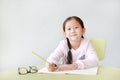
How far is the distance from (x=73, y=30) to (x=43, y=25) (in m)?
0.25

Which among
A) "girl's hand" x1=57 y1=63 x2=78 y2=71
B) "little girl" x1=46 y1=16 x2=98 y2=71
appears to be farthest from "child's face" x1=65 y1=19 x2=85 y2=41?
"girl's hand" x1=57 y1=63 x2=78 y2=71

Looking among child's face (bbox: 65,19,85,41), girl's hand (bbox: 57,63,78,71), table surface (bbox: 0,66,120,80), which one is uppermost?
child's face (bbox: 65,19,85,41)

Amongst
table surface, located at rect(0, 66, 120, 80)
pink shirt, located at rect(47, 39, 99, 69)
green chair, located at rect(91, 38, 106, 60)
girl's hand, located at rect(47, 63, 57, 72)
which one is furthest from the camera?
green chair, located at rect(91, 38, 106, 60)

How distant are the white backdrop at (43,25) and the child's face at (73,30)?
106 millimetres

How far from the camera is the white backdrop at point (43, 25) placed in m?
1.48

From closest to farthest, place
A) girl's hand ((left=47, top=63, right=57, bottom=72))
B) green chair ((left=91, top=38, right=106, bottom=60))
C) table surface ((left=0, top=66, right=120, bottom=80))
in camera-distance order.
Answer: table surface ((left=0, top=66, right=120, bottom=80)), girl's hand ((left=47, top=63, right=57, bottom=72)), green chair ((left=91, top=38, right=106, bottom=60))

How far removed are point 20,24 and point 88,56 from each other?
52 centimetres

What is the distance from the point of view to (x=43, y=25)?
4.91 feet

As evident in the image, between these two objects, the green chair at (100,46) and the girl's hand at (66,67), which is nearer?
the girl's hand at (66,67)

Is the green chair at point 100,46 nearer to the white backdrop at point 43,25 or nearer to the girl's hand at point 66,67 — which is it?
the white backdrop at point 43,25

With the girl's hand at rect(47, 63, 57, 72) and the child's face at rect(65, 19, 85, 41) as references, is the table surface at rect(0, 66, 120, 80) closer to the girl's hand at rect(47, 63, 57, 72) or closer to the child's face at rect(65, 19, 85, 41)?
the girl's hand at rect(47, 63, 57, 72)

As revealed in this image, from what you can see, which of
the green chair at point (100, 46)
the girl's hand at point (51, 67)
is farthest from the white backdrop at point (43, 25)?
the girl's hand at point (51, 67)

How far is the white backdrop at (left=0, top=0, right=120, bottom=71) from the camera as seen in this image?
4.86 ft

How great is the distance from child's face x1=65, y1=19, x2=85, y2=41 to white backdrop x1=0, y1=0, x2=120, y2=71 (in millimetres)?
106
